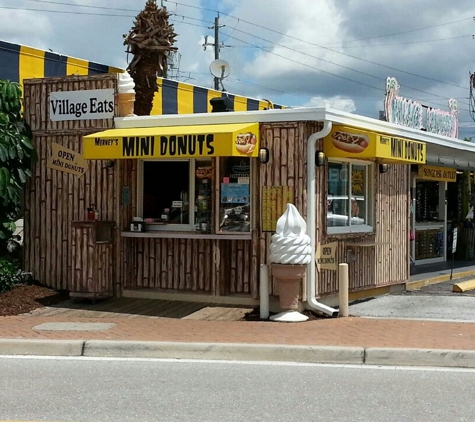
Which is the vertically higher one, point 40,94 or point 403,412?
point 40,94

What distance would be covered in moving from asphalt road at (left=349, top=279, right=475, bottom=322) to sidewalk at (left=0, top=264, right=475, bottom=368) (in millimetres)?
697

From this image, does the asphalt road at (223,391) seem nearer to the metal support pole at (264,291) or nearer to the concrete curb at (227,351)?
the concrete curb at (227,351)

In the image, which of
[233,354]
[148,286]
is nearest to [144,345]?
[233,354]

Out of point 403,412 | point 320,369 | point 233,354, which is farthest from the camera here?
point 233,354

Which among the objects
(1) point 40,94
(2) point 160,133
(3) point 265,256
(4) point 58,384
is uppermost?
(1) point 40,94

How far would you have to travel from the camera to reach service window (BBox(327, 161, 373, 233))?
12.5m

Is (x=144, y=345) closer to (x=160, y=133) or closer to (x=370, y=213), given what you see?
(x=160, y=133)

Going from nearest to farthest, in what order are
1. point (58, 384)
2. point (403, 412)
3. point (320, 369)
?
point (403, 412), point (58, 384), point (320, 369)

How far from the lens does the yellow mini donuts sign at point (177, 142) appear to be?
11.0m

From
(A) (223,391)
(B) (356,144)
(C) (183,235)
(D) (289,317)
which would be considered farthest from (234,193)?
(A) (223,391)

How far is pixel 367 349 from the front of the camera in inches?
349

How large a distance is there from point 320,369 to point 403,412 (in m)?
1.92

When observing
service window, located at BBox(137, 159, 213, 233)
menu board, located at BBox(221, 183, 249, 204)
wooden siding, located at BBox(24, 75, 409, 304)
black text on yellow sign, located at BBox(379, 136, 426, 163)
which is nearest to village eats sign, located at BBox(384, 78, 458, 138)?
wooden siding, located at BBox(24, 75, 409, 304)

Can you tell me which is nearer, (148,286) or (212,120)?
(212,120)
